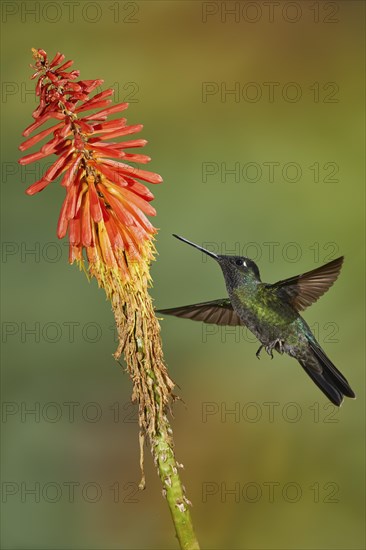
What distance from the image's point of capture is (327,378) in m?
2.71

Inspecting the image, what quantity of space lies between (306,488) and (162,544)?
0.79 meters

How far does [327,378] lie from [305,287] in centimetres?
31

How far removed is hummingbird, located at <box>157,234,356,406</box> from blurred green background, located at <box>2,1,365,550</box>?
1.36 metres

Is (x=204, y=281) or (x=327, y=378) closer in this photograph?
(x=327, y=378)

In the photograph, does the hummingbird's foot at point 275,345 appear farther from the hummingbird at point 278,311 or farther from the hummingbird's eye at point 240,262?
the hummingbird's eye at point 240,262

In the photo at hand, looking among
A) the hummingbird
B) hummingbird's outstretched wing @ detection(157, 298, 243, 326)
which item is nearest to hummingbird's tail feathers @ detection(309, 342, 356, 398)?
the hummingbird

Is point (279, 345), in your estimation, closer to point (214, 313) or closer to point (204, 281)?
point (214, 313)

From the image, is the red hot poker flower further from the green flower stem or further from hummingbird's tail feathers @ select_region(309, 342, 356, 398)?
hummingbird's tail feathers @ select_region(309, 342, 356, 398)

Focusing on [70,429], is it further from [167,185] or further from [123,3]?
[123,3]

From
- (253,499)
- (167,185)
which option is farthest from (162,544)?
(167,185)

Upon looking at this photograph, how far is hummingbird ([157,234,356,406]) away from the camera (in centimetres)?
267

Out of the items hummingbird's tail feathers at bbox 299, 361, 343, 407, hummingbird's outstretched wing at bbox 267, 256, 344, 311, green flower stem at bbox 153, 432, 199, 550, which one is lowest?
green flower stem at bbox 153, 432, 199, 550

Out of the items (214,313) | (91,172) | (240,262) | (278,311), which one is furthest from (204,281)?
(91,172)

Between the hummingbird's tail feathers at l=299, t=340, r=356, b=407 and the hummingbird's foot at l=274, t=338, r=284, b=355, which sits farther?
the hummingbird's foot at l=274, t=338, r=284, b=355
